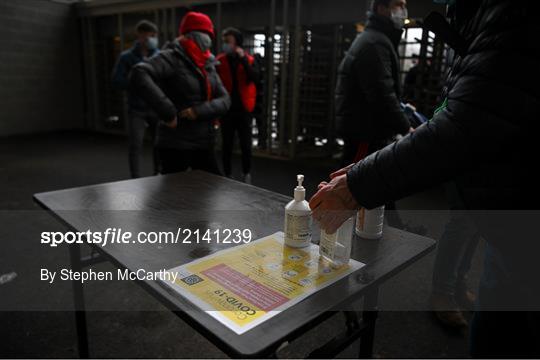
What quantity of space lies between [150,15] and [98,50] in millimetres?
1702

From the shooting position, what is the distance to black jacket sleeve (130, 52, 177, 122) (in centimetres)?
235

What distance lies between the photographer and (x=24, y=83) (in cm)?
745

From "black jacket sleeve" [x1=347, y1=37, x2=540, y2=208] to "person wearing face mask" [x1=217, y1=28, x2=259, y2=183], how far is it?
3115 mm

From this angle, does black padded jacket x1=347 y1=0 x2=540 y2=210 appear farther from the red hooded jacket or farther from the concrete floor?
the red hooded jacket

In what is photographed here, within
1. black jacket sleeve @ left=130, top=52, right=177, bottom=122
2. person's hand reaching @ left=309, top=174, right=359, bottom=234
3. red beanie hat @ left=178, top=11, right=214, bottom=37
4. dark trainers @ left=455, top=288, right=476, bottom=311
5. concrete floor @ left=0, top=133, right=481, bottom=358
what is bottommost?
concrete floor @ left=0, top=133, right=481, bottom=358

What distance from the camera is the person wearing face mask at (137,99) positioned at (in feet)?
12.3

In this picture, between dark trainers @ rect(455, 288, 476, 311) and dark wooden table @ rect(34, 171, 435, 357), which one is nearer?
dark wooden table @ rect(34, 171, 435, 357)

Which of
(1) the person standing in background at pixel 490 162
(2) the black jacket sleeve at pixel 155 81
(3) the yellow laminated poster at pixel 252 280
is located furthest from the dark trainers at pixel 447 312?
(2) the black jacket sleeve at pixel 155 81

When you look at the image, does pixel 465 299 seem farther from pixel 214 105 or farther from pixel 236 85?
pixel 236 85

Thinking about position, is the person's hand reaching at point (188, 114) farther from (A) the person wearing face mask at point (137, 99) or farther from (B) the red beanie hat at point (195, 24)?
(A) the person wearing face mask at point (137, 99)

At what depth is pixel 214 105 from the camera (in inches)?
101

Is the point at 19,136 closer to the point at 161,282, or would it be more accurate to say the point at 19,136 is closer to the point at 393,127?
the point at 393,127

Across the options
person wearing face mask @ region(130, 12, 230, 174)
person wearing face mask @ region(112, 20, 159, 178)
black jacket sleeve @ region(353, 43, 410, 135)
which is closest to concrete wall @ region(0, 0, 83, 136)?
person wearing face mask @ region(112, 20, 159, 178)

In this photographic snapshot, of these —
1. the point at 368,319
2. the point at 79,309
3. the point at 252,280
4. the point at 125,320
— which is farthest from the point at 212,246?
the point at 125,320
